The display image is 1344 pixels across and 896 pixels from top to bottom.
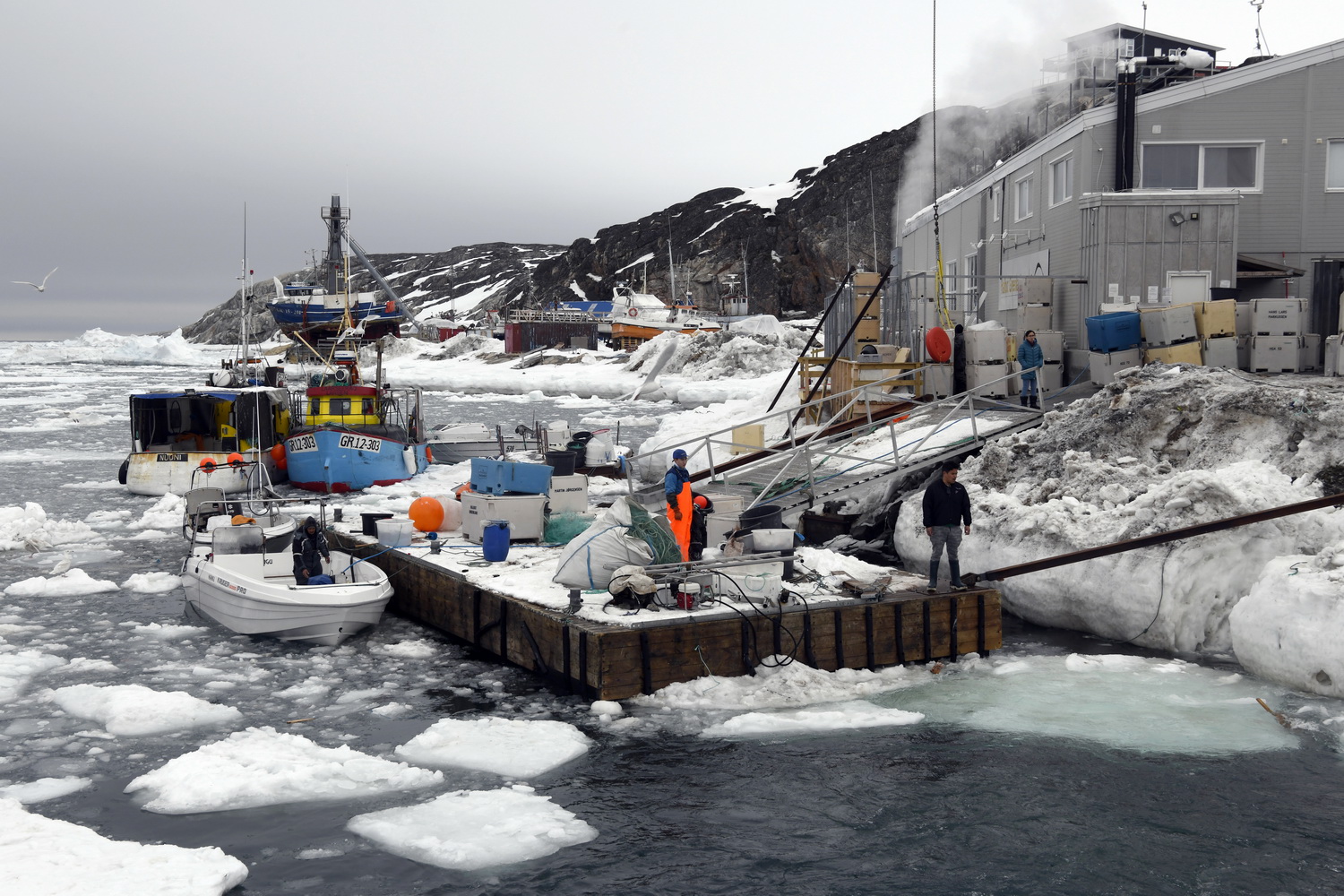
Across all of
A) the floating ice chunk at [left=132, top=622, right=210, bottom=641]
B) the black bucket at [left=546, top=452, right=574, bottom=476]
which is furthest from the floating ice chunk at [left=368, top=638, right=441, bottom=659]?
the black bucket at [left=546, top=452, right=574, bottom=476]

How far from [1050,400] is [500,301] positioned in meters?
151

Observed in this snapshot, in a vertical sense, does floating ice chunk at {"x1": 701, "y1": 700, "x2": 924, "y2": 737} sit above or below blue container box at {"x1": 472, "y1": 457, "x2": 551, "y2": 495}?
below

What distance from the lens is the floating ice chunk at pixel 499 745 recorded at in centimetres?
1052

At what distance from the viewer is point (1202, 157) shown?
22750 millimetres

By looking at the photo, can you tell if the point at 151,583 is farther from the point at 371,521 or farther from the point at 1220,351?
the point at 1220,351

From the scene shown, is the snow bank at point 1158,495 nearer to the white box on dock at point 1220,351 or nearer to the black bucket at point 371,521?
the white box on dock at point 1220,351

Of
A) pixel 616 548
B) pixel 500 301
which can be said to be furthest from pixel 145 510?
pixel 500 301

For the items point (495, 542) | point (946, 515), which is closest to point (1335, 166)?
point (946, 515)

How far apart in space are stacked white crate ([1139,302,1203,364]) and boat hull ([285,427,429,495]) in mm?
18807

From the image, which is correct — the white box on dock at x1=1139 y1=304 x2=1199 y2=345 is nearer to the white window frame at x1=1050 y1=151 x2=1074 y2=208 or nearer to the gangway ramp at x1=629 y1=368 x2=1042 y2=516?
the gangway ramp at x1=629 y1=368 x2=1042 y2=516

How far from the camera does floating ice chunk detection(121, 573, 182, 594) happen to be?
58.8 ft

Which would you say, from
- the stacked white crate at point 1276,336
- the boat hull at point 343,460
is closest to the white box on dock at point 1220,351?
the stacked white crate at point 1276,336

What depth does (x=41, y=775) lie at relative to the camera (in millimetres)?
10305

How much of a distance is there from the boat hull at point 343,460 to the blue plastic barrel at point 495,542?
45.6 feet
